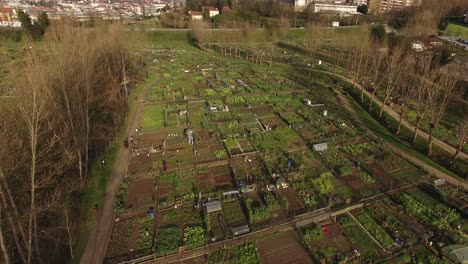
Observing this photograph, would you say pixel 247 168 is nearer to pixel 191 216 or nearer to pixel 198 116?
pixel 191 216

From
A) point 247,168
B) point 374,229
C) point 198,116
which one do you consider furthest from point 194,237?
point 198,116

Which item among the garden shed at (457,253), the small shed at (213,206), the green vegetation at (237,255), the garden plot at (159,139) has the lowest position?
the garden shed at (457,253)

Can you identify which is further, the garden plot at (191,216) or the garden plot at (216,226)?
the garden plot at (191,216)

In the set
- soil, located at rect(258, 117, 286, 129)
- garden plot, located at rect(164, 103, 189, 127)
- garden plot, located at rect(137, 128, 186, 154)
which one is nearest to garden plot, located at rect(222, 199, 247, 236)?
garden plot, located at rect(137, 128, 186, 154)

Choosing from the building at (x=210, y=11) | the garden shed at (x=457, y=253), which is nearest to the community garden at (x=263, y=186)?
the garden shed at (x=457, y=253)

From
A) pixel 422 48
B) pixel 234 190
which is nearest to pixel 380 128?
pixel 234 190

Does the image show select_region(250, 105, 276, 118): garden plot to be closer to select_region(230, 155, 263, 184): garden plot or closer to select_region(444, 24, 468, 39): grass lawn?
select_region(230, 155, 263, 184): garden plot

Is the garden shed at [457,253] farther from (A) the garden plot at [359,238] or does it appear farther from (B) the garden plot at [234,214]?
(B) the garden plot at [234,214]
